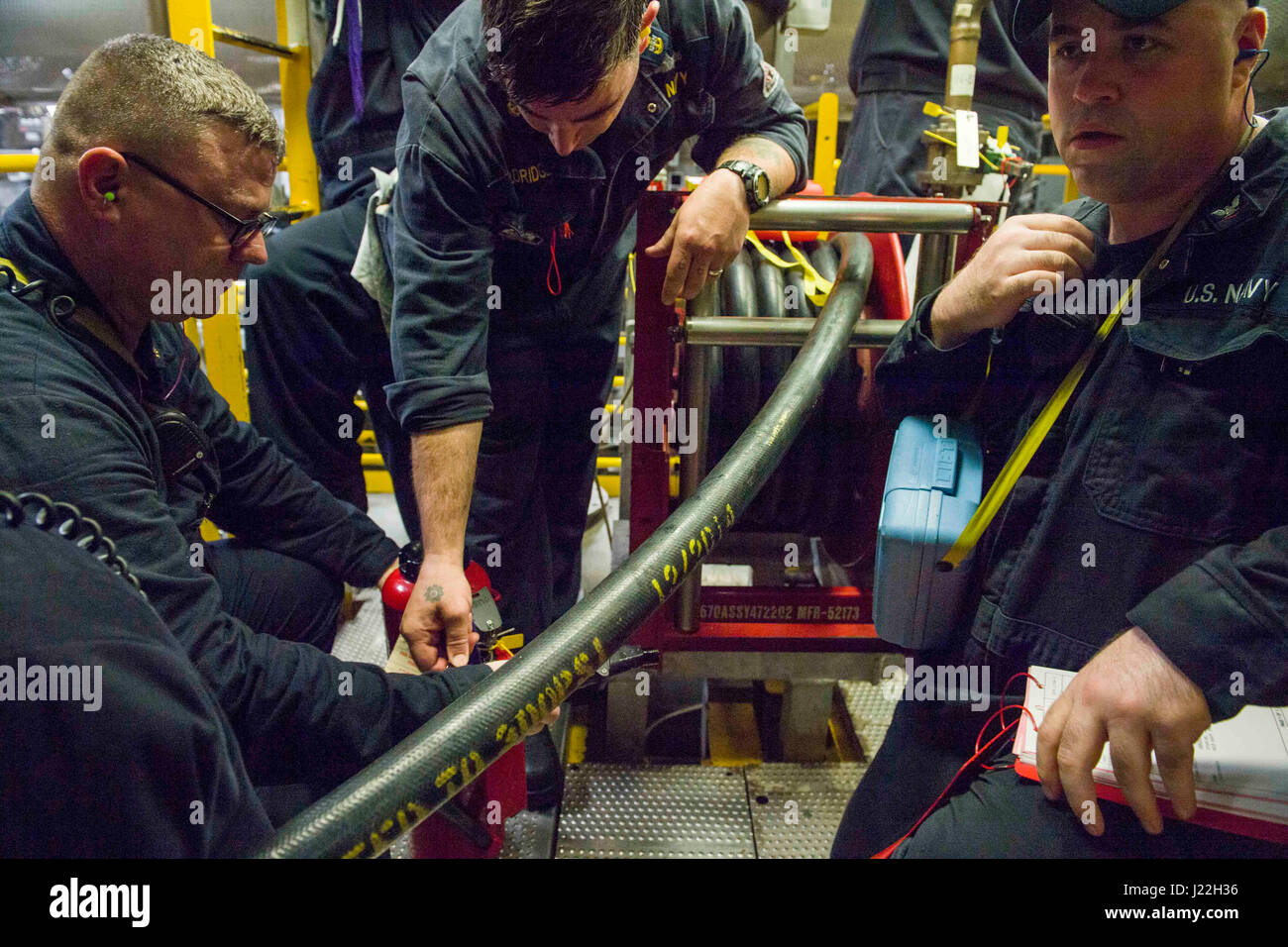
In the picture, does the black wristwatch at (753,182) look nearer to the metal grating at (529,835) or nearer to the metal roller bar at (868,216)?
the metal roller bar at (868,216)

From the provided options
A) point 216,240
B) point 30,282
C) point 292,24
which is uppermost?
point 292,24

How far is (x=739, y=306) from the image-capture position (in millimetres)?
2096

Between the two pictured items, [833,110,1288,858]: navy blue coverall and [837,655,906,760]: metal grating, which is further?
[837,655,906,760]: metal grating

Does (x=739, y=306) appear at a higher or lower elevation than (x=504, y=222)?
lower

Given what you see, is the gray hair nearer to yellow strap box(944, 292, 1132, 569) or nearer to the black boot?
yellow strap box(944, 292, 1132, 569)

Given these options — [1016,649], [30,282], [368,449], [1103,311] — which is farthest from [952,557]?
[368,449]

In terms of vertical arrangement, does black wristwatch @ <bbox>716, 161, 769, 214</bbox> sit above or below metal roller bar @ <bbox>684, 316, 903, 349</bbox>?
above

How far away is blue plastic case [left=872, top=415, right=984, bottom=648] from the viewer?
1394mm

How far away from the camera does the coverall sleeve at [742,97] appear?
78.4 inches

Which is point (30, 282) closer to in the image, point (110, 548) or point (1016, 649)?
point (110, 548)

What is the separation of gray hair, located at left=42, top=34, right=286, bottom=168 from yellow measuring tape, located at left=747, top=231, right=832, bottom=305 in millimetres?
1265

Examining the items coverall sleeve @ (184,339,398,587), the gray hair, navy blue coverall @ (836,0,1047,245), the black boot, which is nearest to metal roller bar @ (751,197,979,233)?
the gray hair

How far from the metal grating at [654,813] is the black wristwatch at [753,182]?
1.56m

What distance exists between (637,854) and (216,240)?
168cm
